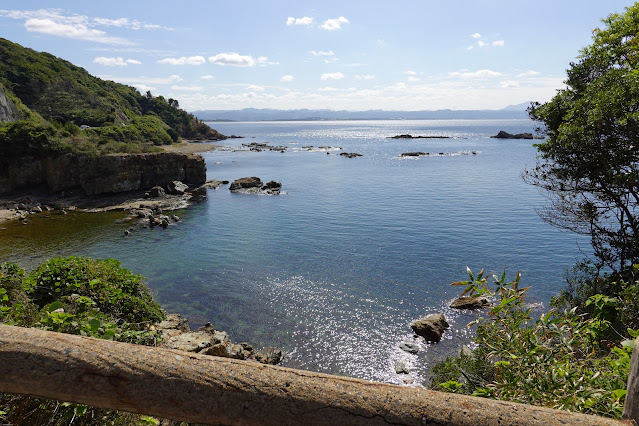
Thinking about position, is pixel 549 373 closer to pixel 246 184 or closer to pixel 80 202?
pixel 80 202

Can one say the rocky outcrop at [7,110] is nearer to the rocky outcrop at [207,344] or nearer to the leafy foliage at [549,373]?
the rocky outcrop at [207,344]

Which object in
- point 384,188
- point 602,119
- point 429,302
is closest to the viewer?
point 602,119

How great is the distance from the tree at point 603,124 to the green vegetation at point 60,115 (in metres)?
52.8

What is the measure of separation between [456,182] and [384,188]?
12.6 metres

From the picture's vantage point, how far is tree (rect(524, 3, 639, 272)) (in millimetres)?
13008

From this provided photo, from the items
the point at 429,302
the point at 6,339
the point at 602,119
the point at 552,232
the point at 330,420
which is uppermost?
the point at 602,119

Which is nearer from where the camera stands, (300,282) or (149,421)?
(149,421)

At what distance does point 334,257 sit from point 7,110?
2462 inches

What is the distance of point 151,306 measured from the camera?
1619 cm

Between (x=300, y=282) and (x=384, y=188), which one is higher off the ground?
(x=384, y=188)

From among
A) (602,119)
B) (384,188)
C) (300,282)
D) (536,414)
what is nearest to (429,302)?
(300,282)

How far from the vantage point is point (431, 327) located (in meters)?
19.6

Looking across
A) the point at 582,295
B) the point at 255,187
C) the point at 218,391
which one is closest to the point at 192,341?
the point at 218,391

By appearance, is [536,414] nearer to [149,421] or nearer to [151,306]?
[149,421]
